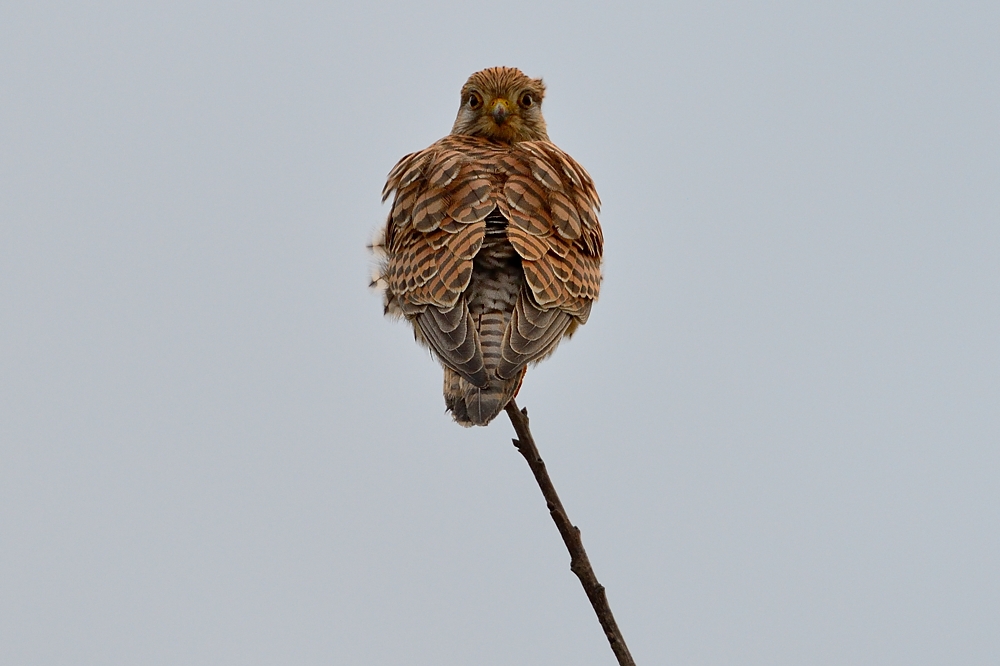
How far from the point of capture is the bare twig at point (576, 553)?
11.5 ft

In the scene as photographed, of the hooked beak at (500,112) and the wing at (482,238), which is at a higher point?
the hooked beak at (500,112)

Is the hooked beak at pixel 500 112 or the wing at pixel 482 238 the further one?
the hooked beak at pixel 500 112

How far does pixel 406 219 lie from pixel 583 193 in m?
0.89

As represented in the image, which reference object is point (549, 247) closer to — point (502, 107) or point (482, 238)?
point (482, 238)

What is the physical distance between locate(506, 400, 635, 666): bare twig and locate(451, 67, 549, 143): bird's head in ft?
9.38

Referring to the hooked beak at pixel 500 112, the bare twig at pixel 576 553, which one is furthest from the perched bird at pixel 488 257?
the bare twig at pixel 576 553

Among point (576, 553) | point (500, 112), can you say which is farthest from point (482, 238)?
point (576, 553)

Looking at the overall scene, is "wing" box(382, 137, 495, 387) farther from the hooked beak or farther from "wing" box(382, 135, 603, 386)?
the hooked beak

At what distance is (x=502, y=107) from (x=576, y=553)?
3.55 m

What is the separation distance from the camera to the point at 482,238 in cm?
528

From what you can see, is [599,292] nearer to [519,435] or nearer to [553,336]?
[553,336]

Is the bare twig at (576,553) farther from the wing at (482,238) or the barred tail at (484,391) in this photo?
the wing at (482,238)

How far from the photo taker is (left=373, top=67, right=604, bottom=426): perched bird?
4777mm

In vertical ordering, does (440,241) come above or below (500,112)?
below
